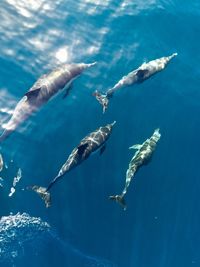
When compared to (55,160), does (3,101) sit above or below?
above

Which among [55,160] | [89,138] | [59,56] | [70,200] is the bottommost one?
[70,200]

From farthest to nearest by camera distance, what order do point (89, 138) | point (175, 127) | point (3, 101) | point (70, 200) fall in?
1. point (175, 127)
2. point (70, 200)
3. point (3, 101)
4. point (89, 138)

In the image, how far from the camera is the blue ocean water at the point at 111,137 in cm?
1703

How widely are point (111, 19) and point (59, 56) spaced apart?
3.64m

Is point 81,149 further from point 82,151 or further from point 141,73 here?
point 141,73

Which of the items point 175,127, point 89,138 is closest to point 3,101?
point 89,138

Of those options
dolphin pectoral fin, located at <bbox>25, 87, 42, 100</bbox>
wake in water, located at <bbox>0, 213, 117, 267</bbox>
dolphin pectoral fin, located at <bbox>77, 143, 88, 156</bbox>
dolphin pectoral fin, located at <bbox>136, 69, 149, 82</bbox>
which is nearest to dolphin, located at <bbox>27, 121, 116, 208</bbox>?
dolphin pectoral fin, located at <bbox>77, 143, 88, 156</bbox>

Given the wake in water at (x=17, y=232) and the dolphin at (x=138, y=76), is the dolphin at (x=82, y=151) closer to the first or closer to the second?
the dolphin at (x=138, y=76)

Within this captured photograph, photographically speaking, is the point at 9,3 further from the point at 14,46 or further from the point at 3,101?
the point at 3,101

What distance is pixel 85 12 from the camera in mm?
19578

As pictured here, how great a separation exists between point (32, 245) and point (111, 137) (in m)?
6.07

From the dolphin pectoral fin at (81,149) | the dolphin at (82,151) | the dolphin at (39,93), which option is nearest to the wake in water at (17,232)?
the dolphin at (82,151)

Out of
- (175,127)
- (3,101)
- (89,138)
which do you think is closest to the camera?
(89,138)

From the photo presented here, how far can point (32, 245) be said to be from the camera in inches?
747
